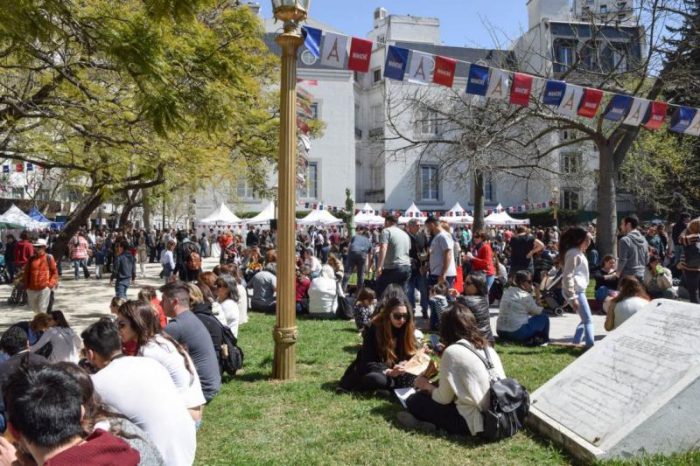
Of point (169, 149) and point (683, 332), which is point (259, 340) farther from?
point (683, 332)

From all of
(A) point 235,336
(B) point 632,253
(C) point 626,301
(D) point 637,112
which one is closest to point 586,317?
(C) point 626,301

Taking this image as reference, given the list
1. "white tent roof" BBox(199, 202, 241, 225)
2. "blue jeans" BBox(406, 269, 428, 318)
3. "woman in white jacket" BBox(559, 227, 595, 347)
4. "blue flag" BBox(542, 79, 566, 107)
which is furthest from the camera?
"white tent roof" BBox(199, 202, 241, 225)

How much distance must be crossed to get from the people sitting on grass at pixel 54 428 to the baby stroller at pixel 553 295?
999 centimetres

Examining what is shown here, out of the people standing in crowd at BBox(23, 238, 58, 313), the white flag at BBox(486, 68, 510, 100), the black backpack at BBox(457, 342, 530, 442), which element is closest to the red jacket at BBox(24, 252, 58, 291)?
the people standing in crowd at BBox(23, 238, 58, 313)

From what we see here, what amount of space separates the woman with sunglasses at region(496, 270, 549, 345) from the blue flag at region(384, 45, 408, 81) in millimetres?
3498

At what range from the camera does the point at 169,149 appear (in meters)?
11.1

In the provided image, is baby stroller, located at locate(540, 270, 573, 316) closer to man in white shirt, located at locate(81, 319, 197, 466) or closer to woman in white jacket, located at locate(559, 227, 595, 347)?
woman in white jacket, located at locate(559, 227, 595, 347)

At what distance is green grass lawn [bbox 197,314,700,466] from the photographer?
173 inches

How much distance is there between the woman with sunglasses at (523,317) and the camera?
8.38 metres

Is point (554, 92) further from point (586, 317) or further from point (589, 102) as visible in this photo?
point (586, 317)

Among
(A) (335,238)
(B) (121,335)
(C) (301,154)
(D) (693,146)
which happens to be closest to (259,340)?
(C) (301,154)

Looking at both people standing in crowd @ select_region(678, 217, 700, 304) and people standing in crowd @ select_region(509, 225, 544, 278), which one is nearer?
people standing in crowd @ select_region(678, 217, 700, 304)

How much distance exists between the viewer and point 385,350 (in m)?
6.01

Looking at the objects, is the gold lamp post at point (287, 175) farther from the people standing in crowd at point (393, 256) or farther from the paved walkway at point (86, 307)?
the paved walkway at point (86, 307)
